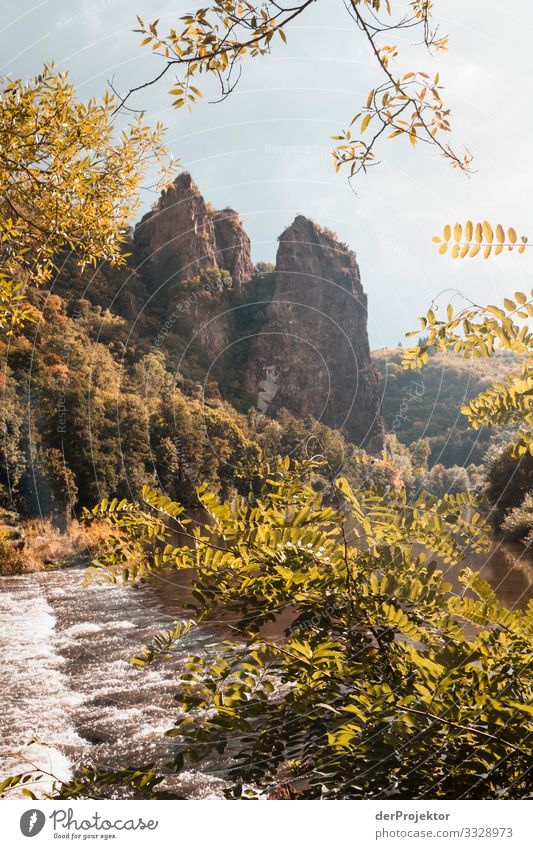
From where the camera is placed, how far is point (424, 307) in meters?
1.16

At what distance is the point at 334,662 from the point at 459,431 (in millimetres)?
645

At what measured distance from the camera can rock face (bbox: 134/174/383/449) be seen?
5.03ft

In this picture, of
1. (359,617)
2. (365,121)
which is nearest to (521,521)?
(359,617)

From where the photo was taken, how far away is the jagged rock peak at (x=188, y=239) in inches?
65.4

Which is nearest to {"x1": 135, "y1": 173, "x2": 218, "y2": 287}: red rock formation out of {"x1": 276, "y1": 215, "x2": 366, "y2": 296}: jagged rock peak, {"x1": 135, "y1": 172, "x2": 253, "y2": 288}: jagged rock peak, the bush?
{"x1": 135, "y1": 172, "x2": 253, "y2": 288}: jagged rock peak

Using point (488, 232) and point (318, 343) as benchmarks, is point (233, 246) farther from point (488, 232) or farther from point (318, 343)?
point (488, 232)

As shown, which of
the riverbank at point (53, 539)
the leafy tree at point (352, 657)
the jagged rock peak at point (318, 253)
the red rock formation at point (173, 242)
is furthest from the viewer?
the red rock formation at point (173, 242)

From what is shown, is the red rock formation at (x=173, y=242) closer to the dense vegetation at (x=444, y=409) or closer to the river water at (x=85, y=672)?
the dense vegetation at (x=444, y=409)

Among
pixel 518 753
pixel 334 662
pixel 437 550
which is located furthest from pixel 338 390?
pixel 518 753

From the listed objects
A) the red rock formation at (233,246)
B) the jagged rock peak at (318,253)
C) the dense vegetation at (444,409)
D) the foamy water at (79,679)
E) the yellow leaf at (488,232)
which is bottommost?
the foamy water at (79,679)

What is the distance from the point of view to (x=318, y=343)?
173cm
